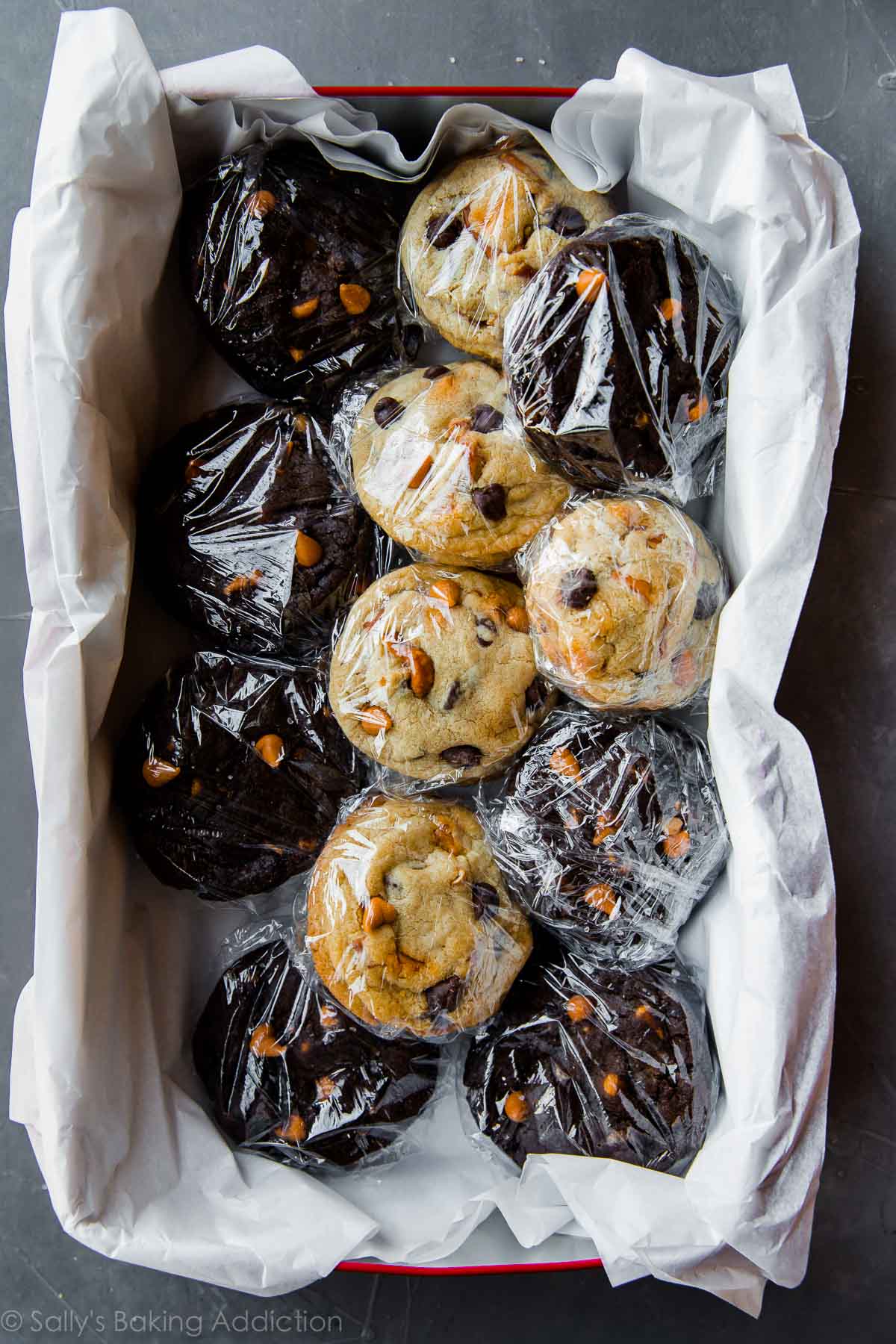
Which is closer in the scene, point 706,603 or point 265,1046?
point 706,603

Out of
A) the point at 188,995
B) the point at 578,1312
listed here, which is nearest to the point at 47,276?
the point at 188,995

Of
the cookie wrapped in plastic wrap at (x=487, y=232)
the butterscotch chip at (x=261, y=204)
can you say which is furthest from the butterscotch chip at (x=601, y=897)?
the butterscotch chip at (x=261, y=204)

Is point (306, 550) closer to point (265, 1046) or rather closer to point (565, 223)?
point (565, 223)

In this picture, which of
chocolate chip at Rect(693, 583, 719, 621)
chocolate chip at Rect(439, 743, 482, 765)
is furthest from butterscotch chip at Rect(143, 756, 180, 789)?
chocolate chip at Rect(693, 583, 719, 621)

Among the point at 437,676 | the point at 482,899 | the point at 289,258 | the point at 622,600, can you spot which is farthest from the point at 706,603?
the point at 289,258

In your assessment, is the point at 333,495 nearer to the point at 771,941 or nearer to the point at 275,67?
the point at 275,67

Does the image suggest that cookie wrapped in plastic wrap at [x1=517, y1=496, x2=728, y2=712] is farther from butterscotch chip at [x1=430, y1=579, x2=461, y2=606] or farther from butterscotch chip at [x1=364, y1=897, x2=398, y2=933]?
butterscotch chip at [x1=364, y1=897, x2=398, y2=933]

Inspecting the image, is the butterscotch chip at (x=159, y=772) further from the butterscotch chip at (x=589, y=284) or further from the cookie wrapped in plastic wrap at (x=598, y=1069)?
the butterscotch chip at (x=589, y=284)

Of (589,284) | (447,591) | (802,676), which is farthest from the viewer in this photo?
(802,676)
